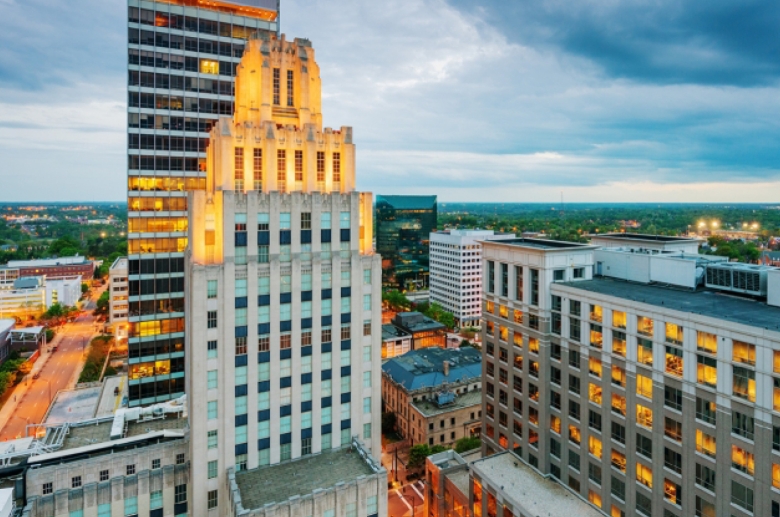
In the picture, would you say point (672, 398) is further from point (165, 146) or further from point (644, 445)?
point (165, 146)

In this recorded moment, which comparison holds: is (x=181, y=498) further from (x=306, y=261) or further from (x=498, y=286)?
Answer: (x=498, y=286)

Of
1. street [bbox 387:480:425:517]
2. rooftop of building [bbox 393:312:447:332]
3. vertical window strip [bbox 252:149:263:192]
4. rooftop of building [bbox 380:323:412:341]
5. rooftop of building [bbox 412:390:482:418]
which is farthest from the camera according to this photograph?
rooftop of building [bbox 393:312:447:332]

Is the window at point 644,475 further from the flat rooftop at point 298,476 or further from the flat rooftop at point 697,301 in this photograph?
the flat rooftop at point 298,476

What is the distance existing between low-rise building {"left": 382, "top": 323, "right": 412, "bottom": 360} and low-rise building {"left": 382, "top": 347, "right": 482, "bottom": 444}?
26.1 metres

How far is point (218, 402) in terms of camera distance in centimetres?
5194

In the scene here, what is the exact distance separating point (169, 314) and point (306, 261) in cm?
5340

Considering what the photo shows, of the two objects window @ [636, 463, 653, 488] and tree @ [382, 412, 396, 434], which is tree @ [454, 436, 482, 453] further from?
window @ [636, 463, 653, 488]

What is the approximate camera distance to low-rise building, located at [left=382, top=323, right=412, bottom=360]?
152 meters

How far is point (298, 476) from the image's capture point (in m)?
51.8

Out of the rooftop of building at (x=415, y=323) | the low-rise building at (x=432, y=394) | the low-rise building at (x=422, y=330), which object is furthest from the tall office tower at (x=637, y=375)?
the rooftop of building at (x=415, y=323)

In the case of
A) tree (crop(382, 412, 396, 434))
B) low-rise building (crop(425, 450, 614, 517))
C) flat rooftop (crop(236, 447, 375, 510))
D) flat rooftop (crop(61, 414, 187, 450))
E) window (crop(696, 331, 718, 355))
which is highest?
window (crop(696, 331, 718, 355))

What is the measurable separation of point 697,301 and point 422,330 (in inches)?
4169

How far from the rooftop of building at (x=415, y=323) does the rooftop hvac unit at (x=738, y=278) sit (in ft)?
334

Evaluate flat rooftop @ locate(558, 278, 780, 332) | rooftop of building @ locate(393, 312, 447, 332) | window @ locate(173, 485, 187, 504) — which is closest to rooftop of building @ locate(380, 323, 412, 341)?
rooftop of building @ locate(393, 312, 447, 332)
